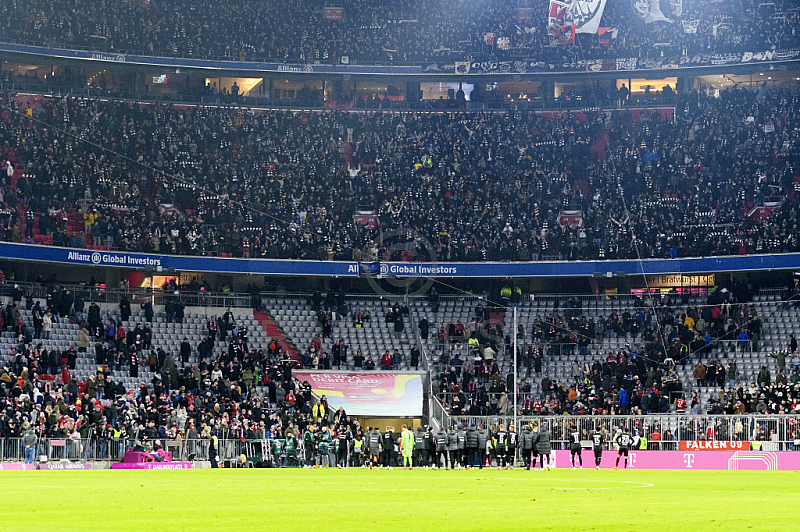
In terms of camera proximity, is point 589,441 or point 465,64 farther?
point 465,64

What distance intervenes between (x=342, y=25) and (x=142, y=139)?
17.2 metres

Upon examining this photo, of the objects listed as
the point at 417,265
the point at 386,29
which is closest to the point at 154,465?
the point at 417,265

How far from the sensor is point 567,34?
71.0 metres

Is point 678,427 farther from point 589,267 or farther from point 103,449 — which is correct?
point 103,449

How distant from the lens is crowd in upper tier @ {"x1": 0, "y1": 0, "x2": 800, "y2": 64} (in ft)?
219

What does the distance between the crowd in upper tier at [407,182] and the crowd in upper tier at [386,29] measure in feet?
13.9

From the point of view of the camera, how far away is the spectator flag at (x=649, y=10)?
233ft

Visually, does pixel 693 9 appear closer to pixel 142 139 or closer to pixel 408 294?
pixel 408 294

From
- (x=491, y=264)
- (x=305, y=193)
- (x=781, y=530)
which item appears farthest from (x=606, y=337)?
(x=781, y=530)

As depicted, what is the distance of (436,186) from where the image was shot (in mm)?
62719

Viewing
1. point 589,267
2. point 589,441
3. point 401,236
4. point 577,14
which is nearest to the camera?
point 589,441

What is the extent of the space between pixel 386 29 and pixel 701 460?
40.1 m

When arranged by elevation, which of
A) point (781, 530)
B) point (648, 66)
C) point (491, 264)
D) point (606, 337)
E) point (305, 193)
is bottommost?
point (781, 530)

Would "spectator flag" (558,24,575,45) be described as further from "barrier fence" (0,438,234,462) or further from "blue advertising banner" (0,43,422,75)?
"barrier fence" (0,438,234,462)
